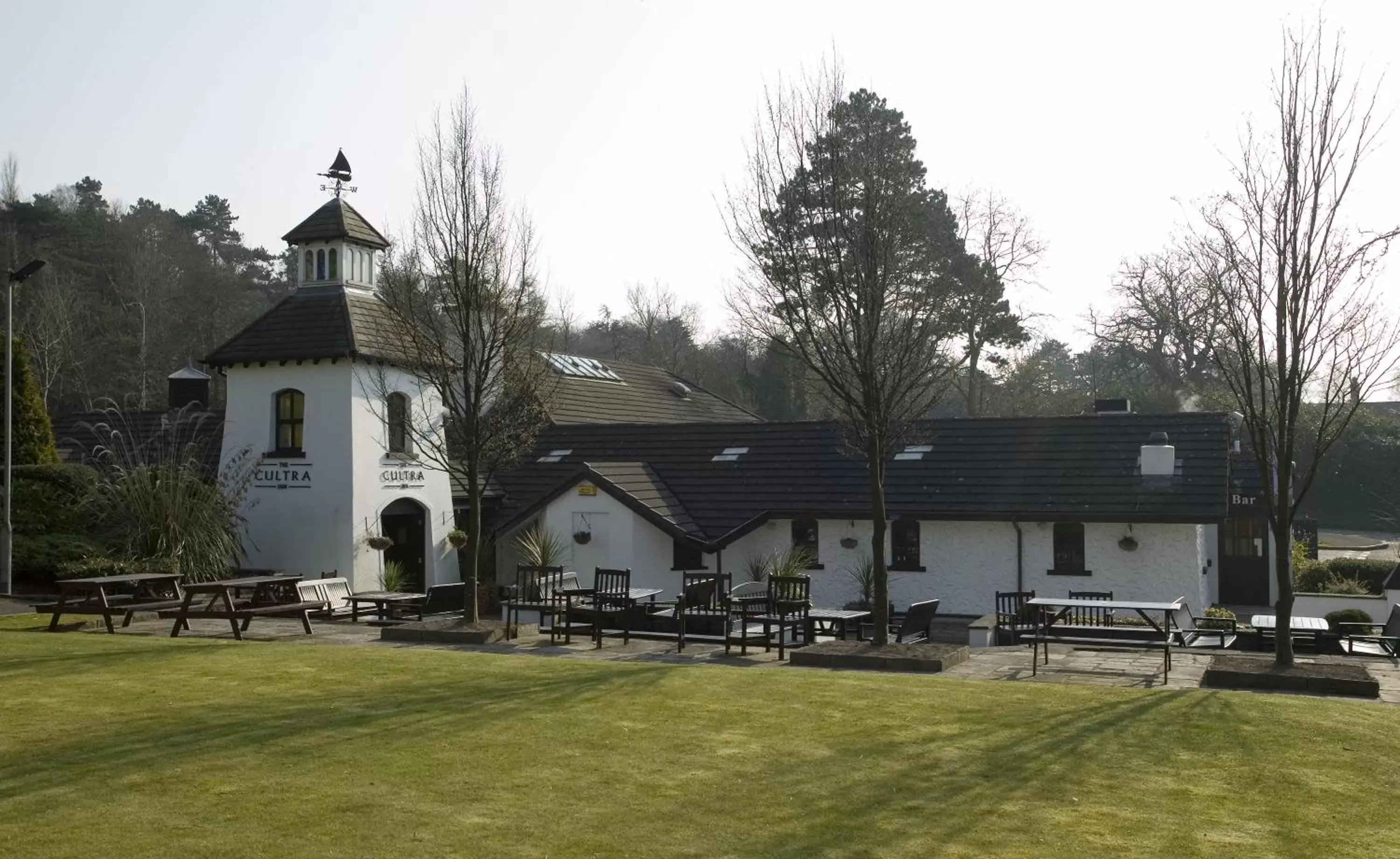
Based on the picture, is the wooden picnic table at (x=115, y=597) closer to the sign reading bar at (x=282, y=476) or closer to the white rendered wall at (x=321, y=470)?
the white rendered wall at (x=321, y=470)

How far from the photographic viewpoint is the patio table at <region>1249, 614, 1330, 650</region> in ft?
52.9

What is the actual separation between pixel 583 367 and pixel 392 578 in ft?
49.5

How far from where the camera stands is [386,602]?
19984 millimetres

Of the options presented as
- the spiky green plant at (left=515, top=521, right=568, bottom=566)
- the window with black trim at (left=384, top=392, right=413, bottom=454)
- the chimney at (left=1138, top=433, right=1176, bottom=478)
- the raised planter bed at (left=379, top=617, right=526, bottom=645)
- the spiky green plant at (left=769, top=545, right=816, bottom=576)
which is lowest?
the raised planter bed at (left=379, top=617, right=526, bottom=645)

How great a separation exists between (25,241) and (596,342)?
32829mm

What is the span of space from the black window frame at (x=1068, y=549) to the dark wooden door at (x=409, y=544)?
41.8ft

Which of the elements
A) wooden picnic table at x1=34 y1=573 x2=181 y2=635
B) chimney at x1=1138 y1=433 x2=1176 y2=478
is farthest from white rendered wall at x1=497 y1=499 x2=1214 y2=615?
wooden picnic table at x1=34 y1=573 x2=181 y2=635

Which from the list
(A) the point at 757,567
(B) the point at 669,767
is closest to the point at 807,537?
(A) the point at 757,567

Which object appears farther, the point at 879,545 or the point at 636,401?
the point at 636,401

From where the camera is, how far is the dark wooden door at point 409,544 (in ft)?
84.2

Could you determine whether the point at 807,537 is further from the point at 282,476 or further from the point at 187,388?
the point at 187,388

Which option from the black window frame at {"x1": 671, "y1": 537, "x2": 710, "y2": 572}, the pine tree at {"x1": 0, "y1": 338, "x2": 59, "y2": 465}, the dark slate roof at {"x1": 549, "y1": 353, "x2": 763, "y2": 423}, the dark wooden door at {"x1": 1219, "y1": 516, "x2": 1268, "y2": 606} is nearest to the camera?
the pine tree at {"x1": 0, "y1": 338, "x2": 59, "y2": 465}

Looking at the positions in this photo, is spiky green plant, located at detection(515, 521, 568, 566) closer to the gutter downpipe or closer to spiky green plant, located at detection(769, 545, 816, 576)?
spiky green plant, located at detection(769, 545, 816, 576)

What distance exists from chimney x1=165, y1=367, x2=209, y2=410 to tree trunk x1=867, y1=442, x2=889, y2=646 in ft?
Result: 82.7
